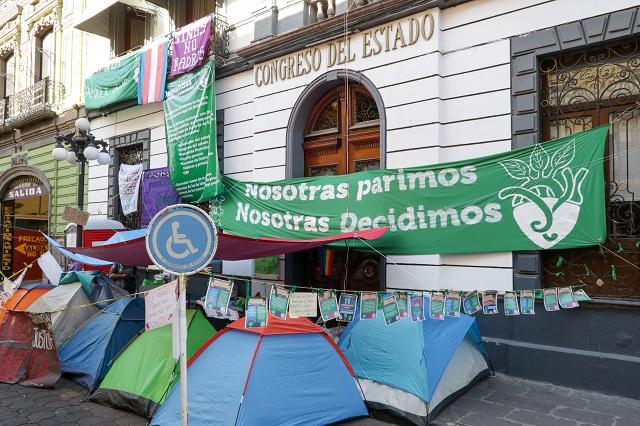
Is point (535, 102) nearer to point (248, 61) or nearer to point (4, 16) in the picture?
point (248, 61)

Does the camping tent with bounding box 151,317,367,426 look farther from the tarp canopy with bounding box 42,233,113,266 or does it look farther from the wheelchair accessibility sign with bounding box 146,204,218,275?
the tarp canopy with bounding box 42,233,113,266

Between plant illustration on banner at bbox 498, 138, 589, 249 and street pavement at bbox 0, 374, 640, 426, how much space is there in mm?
1729

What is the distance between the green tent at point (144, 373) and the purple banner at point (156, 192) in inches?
209

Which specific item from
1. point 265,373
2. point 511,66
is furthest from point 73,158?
point 511,66

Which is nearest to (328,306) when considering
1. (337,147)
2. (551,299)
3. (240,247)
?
(240,247)

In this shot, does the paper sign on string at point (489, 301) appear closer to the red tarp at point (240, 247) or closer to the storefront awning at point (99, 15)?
the red tarp at point (240, 247)

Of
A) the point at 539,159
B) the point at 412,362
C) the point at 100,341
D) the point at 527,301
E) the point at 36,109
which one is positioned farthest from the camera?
the point at 36,109

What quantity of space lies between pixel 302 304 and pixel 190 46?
7.37 m

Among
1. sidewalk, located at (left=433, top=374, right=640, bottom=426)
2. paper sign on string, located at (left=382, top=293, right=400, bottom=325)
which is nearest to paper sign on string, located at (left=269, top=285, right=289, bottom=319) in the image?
paper sign on string, located at (left=382, top=293, right=400, bottom=325)

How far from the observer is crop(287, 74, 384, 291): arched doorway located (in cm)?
834

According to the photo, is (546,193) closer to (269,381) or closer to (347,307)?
(347,307)

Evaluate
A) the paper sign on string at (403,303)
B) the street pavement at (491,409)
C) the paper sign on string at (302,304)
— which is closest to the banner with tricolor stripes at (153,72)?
the street pavement at (491,409)

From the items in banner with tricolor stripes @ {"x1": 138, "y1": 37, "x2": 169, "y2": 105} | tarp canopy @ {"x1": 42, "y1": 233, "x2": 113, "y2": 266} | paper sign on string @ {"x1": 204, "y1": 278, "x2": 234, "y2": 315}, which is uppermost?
banner with tricolor stripes @ {"x1": 138, "y1": 37, "x2": 169, "y2": 105}

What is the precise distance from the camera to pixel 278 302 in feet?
16.3
